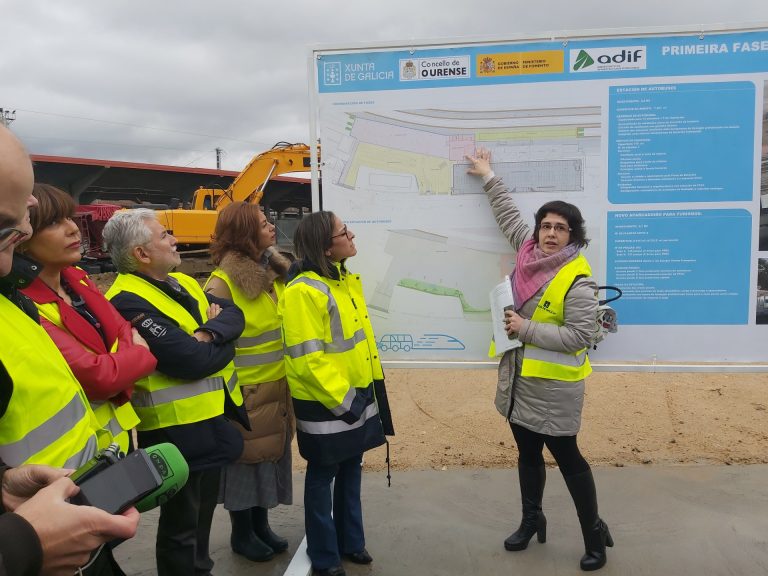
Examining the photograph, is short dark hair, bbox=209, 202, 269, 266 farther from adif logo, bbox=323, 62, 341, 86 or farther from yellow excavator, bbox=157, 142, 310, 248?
yellow excavator, bbox=157, 142, 310, 248

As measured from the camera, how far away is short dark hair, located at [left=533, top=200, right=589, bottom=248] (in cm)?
282

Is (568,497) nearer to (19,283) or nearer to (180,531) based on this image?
(180,531)

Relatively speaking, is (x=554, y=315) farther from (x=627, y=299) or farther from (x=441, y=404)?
(x=441, y=404)

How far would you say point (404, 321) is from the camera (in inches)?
127

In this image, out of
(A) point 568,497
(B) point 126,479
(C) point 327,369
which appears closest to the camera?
(B) point 126,479

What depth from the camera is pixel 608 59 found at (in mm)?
2906

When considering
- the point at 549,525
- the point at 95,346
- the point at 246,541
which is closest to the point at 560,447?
the point at 549,525

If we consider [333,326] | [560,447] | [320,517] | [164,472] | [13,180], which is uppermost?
[13,180]

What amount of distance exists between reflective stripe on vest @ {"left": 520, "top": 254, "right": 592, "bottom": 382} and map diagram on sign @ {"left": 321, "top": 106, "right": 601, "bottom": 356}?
0.37 metres

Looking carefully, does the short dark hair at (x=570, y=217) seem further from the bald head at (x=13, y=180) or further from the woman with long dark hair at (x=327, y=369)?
the bald head at (x=13, y=180)

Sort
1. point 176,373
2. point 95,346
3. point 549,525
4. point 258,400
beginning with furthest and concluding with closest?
point 549,525, point 258,400, point 176,373, point 95,346

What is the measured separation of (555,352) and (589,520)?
3.00 feet

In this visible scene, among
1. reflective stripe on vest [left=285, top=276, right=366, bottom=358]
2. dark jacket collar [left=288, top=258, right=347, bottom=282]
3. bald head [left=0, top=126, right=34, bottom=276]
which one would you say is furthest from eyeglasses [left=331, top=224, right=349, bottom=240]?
bald head [left=0, top=126, right=34, bottom=276]

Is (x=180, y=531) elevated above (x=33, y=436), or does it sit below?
below
